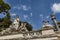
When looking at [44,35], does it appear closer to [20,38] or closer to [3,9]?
[20,38]

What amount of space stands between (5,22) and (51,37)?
555 inches

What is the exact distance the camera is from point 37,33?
74.3ft

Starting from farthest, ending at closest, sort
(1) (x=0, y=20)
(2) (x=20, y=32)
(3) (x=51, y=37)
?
(1) (x=0, y=20), (2) (x=20, y=32), (3) (x=51, y=37)

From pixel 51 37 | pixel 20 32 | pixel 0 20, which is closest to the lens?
pixel 51 37

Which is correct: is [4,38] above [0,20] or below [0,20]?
below

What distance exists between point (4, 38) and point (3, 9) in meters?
12.6

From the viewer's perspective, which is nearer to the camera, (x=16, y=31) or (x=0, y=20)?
(x=16, y=31)

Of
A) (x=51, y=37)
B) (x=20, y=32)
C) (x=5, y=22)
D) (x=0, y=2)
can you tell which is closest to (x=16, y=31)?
(x=20, y=32)

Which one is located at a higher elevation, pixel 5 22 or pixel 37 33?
pixel 5 22

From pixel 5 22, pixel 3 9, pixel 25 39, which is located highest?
pixel 3 9

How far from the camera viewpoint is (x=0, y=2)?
36.1m

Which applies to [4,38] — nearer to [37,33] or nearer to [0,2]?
[37,33]

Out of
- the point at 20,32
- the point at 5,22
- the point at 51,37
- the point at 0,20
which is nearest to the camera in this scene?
the point at 51,37

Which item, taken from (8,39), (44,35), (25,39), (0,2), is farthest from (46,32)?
(0,2)
